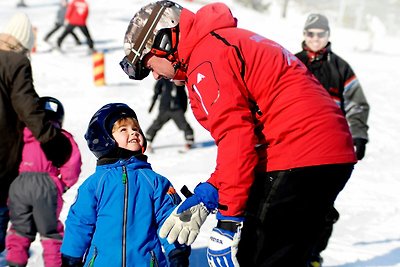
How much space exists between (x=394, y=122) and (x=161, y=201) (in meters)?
11.1

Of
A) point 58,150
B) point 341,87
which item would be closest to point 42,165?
point 58,150

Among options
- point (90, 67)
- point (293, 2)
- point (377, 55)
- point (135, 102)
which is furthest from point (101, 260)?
point (293, 2)

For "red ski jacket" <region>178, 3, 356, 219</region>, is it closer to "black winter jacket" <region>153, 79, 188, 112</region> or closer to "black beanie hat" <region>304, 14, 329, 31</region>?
"black beanie hat" <region>304, 14, 329, 31</region>

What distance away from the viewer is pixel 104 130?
137 inches

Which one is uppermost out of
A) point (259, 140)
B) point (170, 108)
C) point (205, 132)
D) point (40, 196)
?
point (259, 140)

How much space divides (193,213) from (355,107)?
2.96 metres

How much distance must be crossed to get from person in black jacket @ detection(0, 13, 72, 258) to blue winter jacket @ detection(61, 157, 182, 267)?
3.50ft

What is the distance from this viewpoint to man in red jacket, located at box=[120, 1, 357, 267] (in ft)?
8.57

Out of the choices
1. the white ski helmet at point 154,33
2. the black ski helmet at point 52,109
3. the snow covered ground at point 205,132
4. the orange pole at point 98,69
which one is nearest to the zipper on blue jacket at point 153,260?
the white ski helmet at point 154,33

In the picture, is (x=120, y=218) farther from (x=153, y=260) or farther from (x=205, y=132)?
(x=205, y=132)

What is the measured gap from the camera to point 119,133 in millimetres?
3525

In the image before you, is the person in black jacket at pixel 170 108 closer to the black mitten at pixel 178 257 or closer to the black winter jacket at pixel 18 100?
the black winter jacket at pixel 18 100

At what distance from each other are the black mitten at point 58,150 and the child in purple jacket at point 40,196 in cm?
3

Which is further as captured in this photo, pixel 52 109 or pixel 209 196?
pixel 52 109
